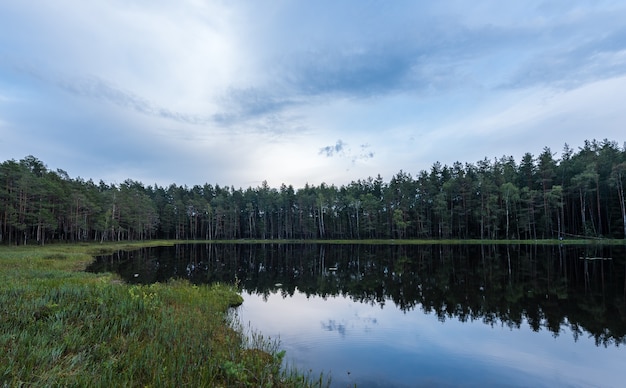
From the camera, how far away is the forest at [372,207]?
6269cm

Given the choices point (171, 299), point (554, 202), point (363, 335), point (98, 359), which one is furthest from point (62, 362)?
point (554, 202)

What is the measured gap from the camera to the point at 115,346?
7254 mm

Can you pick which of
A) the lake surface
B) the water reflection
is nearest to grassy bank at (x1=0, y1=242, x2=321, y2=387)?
the lake surface

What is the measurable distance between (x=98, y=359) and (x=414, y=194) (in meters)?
91.5

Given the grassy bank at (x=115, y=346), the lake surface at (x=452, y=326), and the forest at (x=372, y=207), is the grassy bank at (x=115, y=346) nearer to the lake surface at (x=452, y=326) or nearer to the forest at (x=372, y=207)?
the lake surface at (x=452, y=326)

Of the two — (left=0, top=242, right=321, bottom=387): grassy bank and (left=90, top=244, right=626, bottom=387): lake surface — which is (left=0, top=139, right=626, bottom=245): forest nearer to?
(left=90, top=244, right=626, bottom=387): lake surface

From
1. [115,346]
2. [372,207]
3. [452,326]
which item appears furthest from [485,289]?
[372,207]

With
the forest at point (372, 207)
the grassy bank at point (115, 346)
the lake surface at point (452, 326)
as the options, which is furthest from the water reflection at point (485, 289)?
the forest at point (372, 207)

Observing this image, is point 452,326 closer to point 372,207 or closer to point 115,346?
point 115,346

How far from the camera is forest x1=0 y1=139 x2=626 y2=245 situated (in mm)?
62688

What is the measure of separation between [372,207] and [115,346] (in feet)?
297

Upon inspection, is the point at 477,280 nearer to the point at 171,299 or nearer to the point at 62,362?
the point at 171,299

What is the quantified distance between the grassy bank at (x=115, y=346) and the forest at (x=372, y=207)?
196 feet

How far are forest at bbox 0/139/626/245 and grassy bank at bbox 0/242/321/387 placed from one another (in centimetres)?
5982
